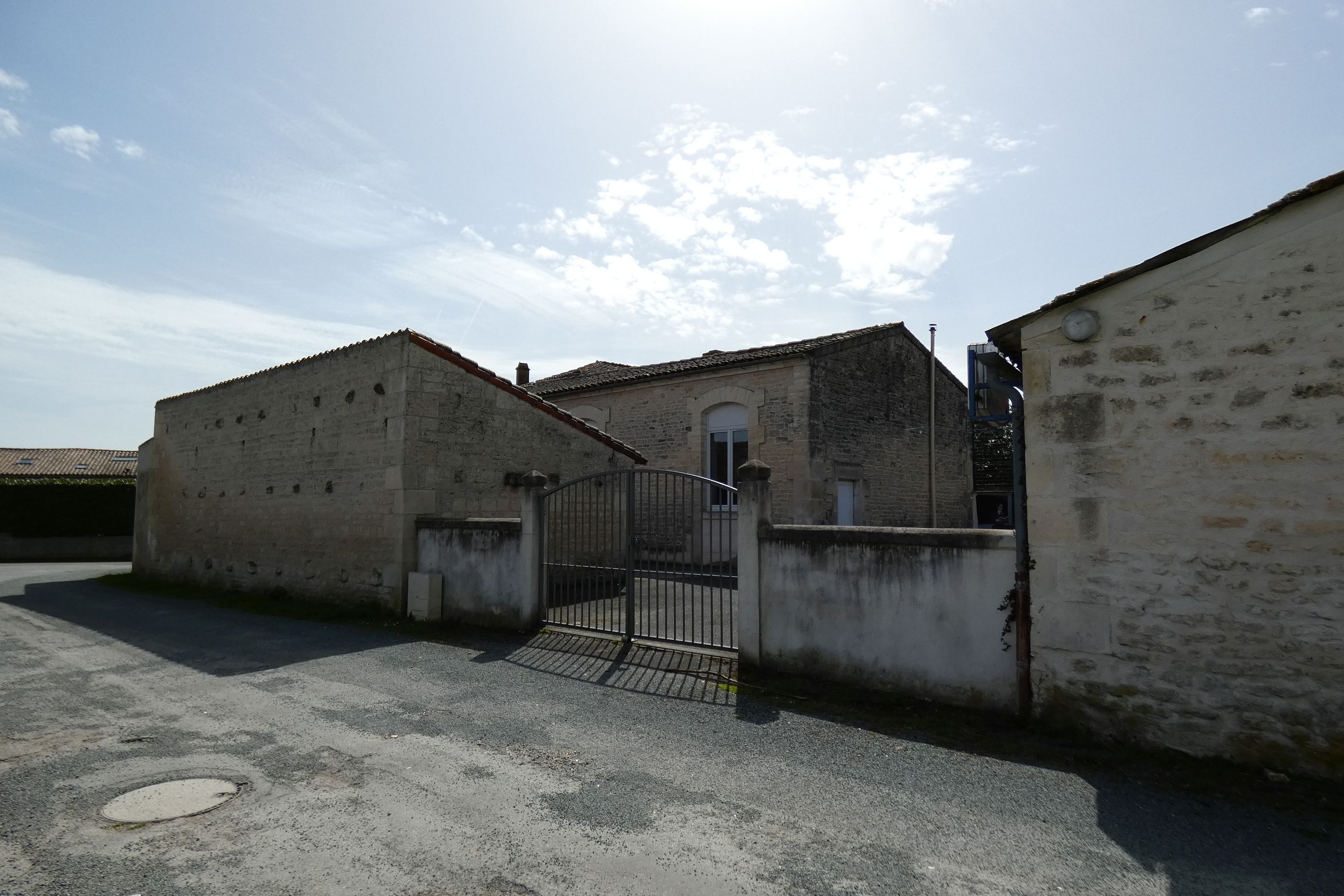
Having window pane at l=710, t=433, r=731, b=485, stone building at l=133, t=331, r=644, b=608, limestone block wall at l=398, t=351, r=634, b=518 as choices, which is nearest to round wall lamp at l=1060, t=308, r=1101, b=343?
limestone block wall at l=398, t=351, r=634, b=518

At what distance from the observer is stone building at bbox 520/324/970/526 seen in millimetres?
15586

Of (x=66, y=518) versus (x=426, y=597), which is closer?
(x=426, y=597)

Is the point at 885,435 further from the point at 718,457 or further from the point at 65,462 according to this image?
the point at 65,462

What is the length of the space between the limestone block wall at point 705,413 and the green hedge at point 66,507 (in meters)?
17.5

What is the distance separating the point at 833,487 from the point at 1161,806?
1202cm

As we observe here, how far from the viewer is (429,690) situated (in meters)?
6.53

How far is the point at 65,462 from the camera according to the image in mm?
33438

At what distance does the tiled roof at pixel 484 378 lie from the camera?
1081 centimetres

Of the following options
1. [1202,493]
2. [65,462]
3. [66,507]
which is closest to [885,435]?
[1202,493]

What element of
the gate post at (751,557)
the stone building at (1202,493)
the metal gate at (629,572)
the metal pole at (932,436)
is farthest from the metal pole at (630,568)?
the metal pole at (932,436)

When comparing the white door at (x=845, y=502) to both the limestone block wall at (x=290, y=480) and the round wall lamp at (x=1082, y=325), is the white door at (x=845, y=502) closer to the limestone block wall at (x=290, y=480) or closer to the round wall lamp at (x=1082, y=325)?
the limestone block wall at (x=290, y=480)

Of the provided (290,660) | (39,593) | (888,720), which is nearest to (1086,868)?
(888,720)

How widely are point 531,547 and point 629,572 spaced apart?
1.58m

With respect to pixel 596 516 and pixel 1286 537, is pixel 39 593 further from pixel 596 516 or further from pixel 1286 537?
pixel 1286 537
